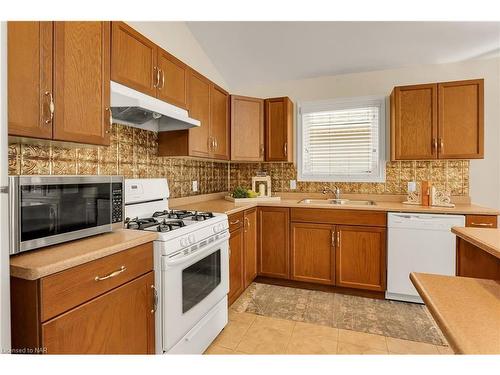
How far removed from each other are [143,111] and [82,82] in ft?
1.63

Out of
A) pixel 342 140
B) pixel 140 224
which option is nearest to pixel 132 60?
pixel 140 224

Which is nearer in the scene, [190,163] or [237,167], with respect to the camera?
[190,163]

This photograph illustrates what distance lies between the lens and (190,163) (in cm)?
288

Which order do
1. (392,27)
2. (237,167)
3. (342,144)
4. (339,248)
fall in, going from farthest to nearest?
(237,167), (342,144), (339,248), (392,27)

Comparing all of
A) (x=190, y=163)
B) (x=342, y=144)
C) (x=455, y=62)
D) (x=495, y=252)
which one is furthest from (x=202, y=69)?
(x=495, y=252)

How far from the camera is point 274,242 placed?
2869 millimetres

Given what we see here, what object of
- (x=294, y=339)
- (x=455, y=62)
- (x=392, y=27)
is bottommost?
(x=294, y=339)

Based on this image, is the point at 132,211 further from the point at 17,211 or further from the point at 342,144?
the point at 342,144

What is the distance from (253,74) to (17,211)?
294 centimetres

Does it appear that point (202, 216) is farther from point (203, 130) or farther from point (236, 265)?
→ point (203, 130)

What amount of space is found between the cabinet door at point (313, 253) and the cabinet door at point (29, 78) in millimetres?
2217

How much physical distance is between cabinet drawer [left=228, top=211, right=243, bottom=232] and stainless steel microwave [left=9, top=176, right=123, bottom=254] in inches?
40.0

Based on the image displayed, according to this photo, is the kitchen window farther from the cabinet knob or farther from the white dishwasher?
the cabinet knob

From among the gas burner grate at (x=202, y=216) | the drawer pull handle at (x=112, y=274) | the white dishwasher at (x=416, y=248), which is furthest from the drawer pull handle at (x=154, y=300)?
the white dishwasher at (x=416, y=248)
